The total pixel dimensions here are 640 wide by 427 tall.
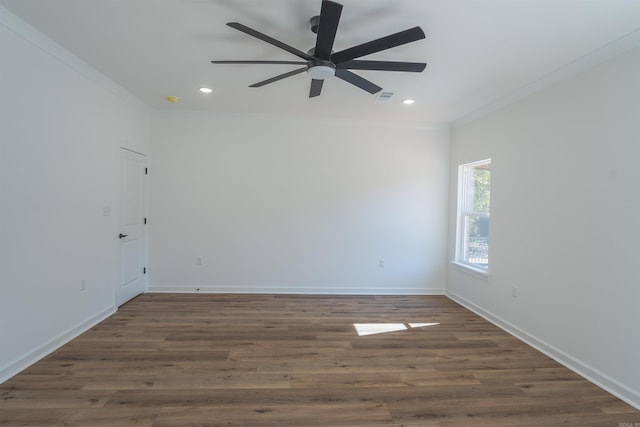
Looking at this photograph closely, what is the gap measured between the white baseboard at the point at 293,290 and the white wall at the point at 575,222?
1.19 m

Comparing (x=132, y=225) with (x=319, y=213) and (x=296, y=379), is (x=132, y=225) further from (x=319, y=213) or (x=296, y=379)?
(x=296, y=379)

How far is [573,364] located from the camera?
2.57 meters

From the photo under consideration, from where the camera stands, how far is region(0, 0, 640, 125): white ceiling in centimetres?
197

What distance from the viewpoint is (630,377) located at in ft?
7.10

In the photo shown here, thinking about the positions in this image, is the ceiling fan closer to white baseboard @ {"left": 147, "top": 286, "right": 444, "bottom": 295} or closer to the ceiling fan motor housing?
the ceiling fan motor housing

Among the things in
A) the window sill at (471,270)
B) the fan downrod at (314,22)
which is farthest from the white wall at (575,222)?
the fan downrod at (314,22)

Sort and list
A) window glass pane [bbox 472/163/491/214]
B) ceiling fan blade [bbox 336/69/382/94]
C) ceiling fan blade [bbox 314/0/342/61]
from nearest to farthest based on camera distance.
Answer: ceiling fan blade [bbox 314/0/342/61] < ceiling fan blade [bbox 336/69/382/94] < window glass pane [bbox 472/163/491/214]

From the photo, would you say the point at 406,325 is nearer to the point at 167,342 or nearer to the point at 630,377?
the point at 630,377

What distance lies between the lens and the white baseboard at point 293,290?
4391 millimetres

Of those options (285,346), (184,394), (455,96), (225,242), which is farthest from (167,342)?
(455,96)

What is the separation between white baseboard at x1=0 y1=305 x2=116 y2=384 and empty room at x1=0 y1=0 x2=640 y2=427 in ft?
0.06

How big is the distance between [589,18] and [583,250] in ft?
5.76

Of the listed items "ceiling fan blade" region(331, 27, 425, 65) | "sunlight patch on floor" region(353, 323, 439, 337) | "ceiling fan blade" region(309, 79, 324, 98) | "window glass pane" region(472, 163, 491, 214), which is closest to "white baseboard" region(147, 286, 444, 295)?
"sunlight patch on floor" region(353, 323, 439, 337)

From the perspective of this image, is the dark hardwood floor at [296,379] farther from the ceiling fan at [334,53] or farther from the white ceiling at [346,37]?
the white ceiling at [346,37]
